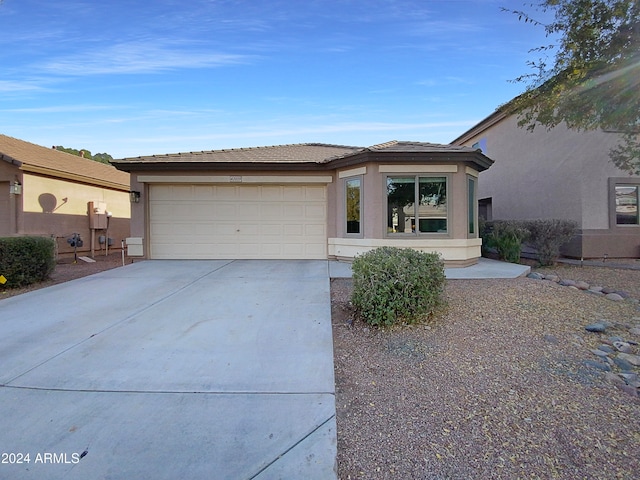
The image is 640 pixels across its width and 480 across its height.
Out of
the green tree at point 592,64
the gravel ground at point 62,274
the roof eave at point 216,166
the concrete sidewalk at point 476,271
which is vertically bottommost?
the gravel ground at point 62,274

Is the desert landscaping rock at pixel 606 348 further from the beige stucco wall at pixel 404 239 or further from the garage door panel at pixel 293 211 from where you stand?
the garage door panel at pixel 293 211

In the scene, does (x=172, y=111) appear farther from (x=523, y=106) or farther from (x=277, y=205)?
(x=523, y=106)

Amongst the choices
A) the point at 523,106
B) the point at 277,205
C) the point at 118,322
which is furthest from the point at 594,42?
the point at 118,322

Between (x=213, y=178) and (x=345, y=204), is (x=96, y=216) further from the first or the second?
(x=345, y=204)

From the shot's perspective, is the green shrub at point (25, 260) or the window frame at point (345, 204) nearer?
the green shrub at point (25, 260)

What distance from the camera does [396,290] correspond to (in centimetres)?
484

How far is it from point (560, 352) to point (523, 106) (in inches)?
261

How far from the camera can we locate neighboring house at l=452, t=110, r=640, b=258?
11.5 meters

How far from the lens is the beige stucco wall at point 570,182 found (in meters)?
11.5

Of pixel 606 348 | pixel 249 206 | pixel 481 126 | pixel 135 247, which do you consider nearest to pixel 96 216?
pixel 135 247

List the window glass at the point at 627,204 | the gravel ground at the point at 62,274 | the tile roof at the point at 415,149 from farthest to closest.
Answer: the window glass at the point at 627,204 < the tile roof at the point at 415,149 < the gravel ground at the point at 62,274

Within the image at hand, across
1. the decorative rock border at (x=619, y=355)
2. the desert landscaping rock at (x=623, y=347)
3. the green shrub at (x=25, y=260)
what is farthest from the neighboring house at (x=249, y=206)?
the desert landscaping rock at (x=623, y=347)

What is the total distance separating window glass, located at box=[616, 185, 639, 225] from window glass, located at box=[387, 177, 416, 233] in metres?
7.55

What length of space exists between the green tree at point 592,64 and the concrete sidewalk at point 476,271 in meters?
3.66
